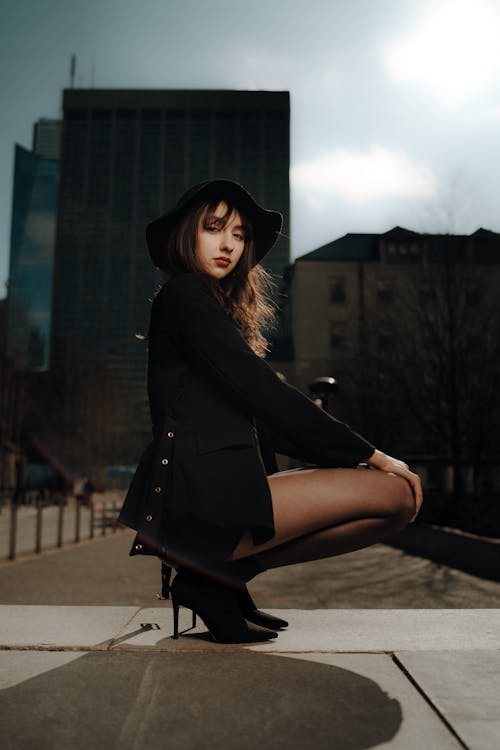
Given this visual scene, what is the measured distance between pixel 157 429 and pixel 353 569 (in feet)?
39.7

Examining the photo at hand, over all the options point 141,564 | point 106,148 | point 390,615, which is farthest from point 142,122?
point 390,615

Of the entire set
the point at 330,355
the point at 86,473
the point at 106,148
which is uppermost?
the point at 106,148

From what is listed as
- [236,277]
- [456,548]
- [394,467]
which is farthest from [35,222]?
[394,467]

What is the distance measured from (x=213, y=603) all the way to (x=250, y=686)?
0.39m

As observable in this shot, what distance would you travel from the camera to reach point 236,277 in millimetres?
2512

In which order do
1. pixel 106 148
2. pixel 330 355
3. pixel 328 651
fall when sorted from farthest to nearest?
pixel 106 148 < pixel 330 355 < pixel 328 651

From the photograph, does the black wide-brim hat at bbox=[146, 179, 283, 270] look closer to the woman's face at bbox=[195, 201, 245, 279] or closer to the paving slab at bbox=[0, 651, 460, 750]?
the woman's face at bbox=[195, 201, 245, 279]

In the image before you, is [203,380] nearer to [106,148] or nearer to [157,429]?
[157,429]

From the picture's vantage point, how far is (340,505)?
197 centimetres

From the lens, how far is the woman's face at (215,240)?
7.64 ft

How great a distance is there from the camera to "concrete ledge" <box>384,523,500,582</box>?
1087 centimetres

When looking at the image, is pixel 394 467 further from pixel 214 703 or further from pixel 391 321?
pixel 391 321

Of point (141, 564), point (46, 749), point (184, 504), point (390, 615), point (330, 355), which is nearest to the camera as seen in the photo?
point (46, 749)

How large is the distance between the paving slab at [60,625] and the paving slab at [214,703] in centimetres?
14
